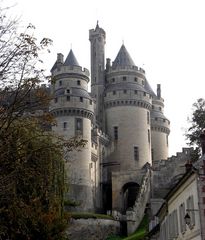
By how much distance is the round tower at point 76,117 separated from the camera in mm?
61147

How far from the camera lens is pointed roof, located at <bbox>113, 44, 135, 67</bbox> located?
250ft

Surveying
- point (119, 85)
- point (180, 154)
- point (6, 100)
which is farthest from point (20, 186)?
point (119, 85)

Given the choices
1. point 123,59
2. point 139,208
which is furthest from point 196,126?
A: point 123,59

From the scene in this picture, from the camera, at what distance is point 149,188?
64.6 metres

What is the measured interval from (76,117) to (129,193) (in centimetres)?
1350

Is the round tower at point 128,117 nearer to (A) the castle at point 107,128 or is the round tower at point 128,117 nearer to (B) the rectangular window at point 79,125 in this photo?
(A) the castle at point 107,128

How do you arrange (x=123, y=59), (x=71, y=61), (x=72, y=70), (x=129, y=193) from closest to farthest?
(x=72, y=70)
(x=71, y=61)
(x=129, y=193)
(x=123, y=59)

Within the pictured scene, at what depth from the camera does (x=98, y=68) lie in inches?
3039

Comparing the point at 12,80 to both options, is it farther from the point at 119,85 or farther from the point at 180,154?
the point at 119,85

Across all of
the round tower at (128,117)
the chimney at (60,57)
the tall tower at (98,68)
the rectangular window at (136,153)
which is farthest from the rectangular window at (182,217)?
the chimney at (60,57)

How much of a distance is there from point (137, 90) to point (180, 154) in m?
10.4

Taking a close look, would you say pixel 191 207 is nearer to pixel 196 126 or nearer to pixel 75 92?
pixel 196 126

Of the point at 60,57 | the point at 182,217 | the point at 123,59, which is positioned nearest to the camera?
the point at 182,217

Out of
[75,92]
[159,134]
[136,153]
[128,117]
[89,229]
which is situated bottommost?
[89,229]
